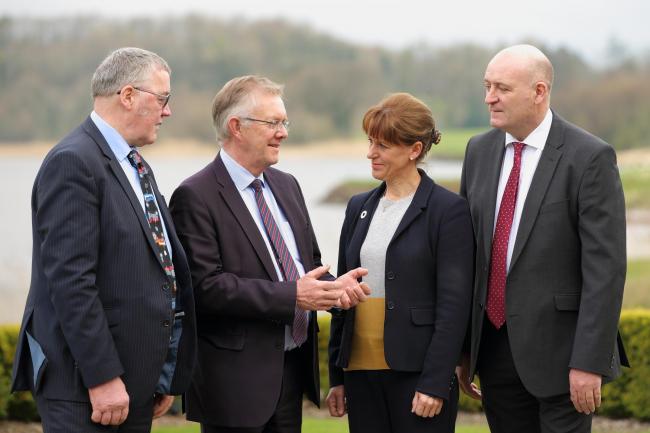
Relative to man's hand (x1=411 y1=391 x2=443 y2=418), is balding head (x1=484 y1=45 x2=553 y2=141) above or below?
above

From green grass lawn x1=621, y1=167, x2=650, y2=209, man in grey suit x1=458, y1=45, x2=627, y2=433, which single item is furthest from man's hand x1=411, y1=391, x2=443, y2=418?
green grass lawn x1=621, y1=167, x2=650, y2=209

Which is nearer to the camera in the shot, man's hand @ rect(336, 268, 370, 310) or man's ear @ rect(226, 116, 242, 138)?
man's hand @ rect(336, 268, 370, 310)

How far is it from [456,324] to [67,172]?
5.21 feet

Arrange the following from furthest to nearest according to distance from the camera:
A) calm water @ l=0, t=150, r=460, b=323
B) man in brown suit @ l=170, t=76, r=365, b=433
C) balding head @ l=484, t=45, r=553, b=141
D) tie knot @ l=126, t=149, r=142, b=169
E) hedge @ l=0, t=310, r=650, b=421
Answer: calm water @ l=0, t=150, r=460, b=323
hedge @ l=0, t=310, r=650, b=421
balding head @ l=484, t=45, r=553, b=141
man in brown suit @ l=170, t=76, r=365, b=433
tie knot @ l=126, t=149, r=142, b=169

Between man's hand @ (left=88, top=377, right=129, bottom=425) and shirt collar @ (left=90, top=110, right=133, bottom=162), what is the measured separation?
80 cm

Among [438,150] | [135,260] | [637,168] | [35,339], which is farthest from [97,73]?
[637,168]

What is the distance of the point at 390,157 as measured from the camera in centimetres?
370

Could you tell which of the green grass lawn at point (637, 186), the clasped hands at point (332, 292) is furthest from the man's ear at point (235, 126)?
the green grass lawn at point (637, 186)

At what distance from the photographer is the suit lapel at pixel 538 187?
3607mm

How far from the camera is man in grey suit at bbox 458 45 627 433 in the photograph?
3506 millimetres

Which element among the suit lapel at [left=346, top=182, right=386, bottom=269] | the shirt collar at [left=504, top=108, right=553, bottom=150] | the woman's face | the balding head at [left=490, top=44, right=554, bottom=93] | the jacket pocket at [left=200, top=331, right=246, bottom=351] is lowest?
the jacket pocket at [left=200, top=331, right=246, bottom=351]

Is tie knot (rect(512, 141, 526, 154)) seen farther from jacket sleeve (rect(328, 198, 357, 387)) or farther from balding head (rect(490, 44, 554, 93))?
jacket sleeve (rect(328, 198, 357, 387))

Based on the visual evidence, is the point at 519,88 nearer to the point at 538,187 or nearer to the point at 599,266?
the point at 538,187

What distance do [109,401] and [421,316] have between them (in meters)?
1.27
